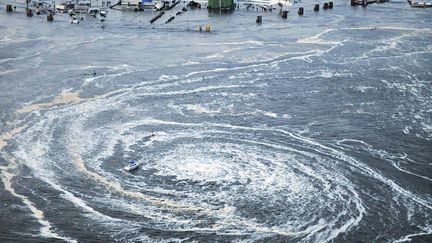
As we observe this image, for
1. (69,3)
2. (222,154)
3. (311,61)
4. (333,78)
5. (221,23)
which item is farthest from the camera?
(69,3)

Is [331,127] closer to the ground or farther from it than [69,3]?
closer to the ground

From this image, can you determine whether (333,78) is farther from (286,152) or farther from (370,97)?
(286,152)

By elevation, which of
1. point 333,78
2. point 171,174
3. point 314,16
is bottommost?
point 171,174

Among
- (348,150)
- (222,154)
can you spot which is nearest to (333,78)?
(348,150)

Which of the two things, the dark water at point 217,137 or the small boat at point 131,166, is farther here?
the small boat at point 131,166

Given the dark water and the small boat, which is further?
the small boat

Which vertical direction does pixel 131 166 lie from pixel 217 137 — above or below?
below

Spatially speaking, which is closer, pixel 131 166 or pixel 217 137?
pixel 131 166

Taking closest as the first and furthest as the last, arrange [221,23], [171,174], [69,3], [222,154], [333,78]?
[171,174]
[222,154]
[333,78]
[221,23]
[69,3]
